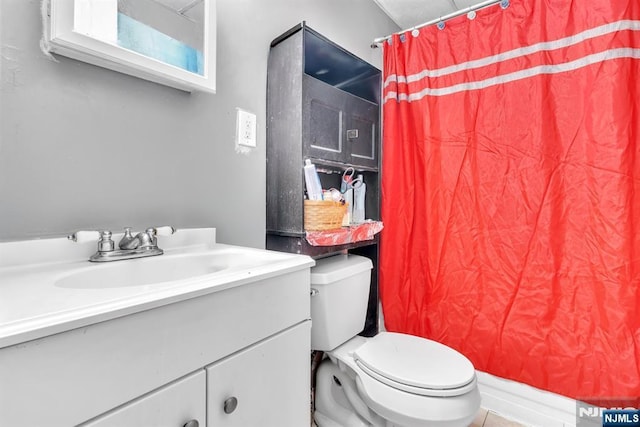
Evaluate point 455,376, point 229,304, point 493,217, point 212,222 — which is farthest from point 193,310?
point 493,217

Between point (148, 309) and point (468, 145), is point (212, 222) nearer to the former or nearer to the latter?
point (148, 309)

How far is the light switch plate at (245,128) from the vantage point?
3.84 feet

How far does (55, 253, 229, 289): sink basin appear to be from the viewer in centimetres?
72

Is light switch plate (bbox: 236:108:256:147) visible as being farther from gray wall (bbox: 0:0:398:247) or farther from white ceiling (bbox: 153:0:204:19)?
white ceiling (bbox: 153:0:204:19)

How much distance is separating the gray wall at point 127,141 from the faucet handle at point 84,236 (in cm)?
3

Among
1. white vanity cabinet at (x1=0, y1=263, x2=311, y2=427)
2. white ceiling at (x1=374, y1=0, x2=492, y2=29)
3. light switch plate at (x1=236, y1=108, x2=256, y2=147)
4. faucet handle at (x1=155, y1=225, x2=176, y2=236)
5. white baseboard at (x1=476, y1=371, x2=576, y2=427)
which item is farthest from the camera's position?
white ceiling at (x1=374, y1=0, x2=492, y2=29)

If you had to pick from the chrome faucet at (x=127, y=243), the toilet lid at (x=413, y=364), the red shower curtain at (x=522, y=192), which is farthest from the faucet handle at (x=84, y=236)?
the red shower curtain at (x=522, y=192)

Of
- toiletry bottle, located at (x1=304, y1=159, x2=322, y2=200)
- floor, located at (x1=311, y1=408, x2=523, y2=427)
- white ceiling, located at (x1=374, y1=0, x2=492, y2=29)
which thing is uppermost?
white ceiling, located at (x1=374, y1=0, x2=492, y2=29)

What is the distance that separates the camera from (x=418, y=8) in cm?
184

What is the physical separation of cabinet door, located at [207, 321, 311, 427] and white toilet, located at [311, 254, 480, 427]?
0.35m

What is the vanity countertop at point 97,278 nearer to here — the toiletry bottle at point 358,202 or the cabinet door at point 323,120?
the cabinet door at point 323,120

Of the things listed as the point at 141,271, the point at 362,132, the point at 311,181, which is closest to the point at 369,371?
the point at 311,181

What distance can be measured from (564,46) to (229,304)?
1.65 meters

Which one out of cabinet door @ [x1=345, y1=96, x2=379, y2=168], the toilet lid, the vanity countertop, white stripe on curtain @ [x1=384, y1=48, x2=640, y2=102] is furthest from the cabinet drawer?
the toilet lid
